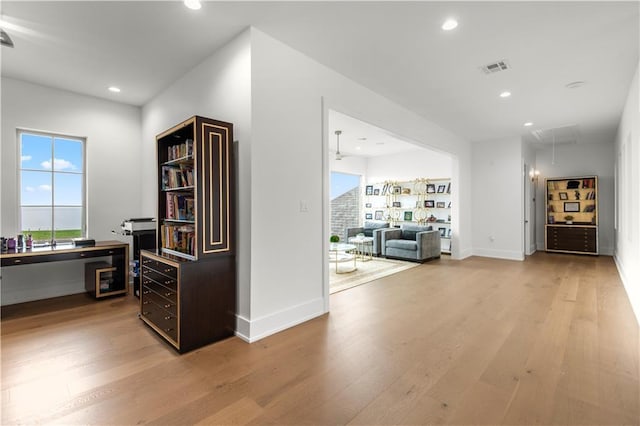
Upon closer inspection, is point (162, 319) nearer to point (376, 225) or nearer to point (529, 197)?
point (376, 225)

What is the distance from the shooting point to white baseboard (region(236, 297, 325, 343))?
2.86 meters

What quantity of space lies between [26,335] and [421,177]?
28.1 ft

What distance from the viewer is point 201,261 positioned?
9.04 feet

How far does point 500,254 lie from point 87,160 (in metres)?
8.53

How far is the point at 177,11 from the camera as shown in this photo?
2.62 meters

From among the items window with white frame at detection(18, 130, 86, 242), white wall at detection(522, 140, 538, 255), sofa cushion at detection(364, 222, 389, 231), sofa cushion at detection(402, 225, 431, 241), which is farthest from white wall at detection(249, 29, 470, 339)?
white wall at detection(522, 140, 538, 255)

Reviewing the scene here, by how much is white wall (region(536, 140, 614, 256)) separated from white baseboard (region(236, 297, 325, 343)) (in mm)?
8438

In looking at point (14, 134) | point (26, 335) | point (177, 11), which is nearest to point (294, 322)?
point (26, 335)

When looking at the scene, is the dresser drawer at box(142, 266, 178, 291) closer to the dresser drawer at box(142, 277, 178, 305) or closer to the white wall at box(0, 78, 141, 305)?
the dresser drawer at box(142, 277, 178, 305)

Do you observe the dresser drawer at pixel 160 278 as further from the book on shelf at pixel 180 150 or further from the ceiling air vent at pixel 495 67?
the ceiling air vent at pixel 495 67

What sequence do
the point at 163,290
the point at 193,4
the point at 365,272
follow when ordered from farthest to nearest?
the point at 365,272 < the point at 163,290 < the point at 193,4

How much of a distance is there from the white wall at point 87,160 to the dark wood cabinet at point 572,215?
10.0 m

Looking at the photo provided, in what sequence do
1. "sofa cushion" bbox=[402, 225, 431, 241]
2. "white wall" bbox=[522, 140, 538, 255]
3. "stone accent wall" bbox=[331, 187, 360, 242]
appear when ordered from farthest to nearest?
"stone accent wall" bbox=[331, 187, 360, 242] → "sofa cushion" bbox=[402, 225, 431, 241] → "white wall" bbox=[522, 140, 538, 255]

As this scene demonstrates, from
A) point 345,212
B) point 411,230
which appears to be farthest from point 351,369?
point 345,212
